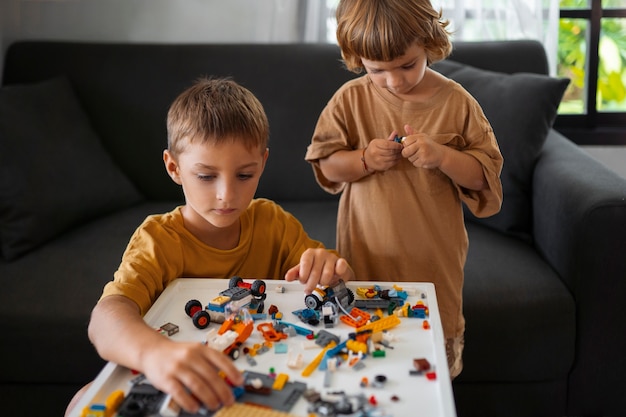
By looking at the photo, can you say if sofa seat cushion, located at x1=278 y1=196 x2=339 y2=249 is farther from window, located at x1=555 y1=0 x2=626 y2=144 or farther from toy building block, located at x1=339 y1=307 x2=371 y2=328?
window, located at x1=555 y1=0 x2=626 y2=144

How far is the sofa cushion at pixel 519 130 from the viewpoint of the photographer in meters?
2.15

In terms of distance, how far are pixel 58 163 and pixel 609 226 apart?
1.52 metres

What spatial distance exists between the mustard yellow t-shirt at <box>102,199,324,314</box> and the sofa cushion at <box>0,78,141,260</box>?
0.85 metres

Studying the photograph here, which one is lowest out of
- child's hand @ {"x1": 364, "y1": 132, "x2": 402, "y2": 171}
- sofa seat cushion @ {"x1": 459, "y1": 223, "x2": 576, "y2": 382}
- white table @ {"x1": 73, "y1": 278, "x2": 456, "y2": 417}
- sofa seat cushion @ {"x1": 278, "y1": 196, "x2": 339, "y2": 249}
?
sofa seat cushion @ {"x1": 459, "y1": 223, "x2": 576, "y2": 382}

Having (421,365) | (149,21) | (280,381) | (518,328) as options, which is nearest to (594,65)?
(518,328)

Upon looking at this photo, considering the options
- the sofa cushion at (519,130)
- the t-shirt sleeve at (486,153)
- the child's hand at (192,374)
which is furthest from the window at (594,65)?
the child's hand at (192,374)

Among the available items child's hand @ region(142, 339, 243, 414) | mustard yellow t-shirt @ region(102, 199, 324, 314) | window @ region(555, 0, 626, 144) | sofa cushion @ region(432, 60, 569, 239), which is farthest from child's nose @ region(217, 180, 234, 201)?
window @ region(555, 0, 626, 144)

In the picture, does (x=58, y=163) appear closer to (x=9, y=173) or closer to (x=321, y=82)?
(x=9, y=173)

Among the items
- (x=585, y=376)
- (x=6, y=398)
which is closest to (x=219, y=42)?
(x=6, y=398)

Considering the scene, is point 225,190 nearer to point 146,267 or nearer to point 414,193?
point 146,267

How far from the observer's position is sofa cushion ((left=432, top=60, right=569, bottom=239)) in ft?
7.07

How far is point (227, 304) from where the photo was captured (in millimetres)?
1131

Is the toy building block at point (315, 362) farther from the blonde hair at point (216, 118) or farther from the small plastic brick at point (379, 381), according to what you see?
the blonde hair at point (216, 118)

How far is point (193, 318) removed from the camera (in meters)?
1.10
